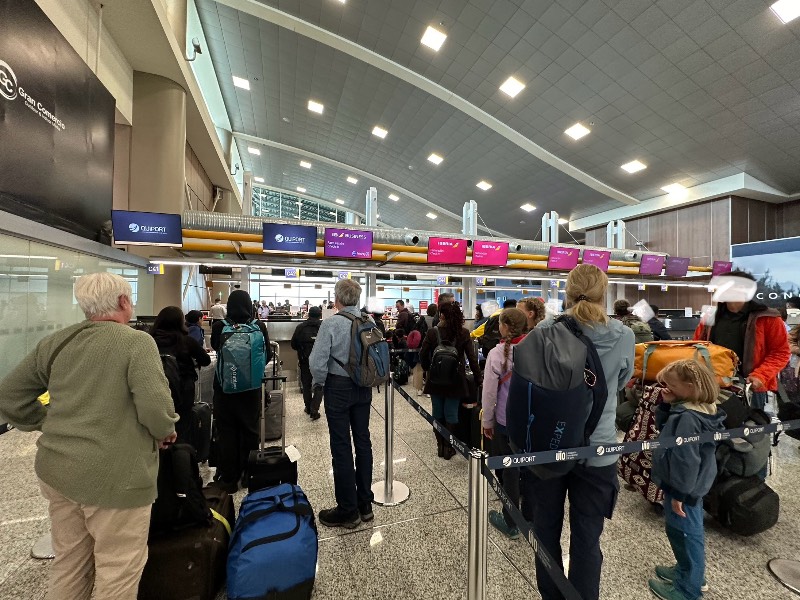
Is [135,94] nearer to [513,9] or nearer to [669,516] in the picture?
[513,9]

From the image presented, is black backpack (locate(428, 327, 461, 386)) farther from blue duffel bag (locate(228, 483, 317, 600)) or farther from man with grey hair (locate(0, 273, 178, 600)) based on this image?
man with grey hair (locate(0, 273, 178, 600))

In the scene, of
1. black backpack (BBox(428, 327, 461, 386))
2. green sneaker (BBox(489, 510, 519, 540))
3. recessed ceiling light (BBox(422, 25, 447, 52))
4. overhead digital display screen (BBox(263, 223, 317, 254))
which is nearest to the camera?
green sneaker (BBox(489, 510, 519, 540))

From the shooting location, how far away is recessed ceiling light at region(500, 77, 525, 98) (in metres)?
10.4

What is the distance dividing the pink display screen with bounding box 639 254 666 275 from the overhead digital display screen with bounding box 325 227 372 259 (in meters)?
8.96

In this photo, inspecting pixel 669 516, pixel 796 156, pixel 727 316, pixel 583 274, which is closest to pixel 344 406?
pixel 583 274

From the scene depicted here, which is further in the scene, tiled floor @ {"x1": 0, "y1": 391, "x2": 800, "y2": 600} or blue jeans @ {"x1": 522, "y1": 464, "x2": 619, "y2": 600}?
tiled floor @ {"x1": 0, "y1": 391, "x2": 800, "y2": 600}

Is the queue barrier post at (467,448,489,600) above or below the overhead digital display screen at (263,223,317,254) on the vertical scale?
below

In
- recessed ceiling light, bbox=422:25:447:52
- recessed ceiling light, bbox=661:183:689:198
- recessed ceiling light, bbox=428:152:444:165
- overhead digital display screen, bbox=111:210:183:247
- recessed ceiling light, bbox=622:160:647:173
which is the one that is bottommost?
overhead digital display screen, bbox=111:210:183:247

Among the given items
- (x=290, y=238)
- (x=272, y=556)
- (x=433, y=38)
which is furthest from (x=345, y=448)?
(x=433, y=38)

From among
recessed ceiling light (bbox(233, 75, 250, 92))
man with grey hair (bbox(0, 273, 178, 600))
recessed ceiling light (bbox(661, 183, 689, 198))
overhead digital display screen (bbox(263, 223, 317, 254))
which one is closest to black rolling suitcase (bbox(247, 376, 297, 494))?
man with grey hair (bbox(0, 273, 178, 600))

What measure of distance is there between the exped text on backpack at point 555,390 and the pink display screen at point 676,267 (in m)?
13.3

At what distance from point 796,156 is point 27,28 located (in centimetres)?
1737

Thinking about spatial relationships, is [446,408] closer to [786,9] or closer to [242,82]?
[786,9]

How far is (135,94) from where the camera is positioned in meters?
7.75
